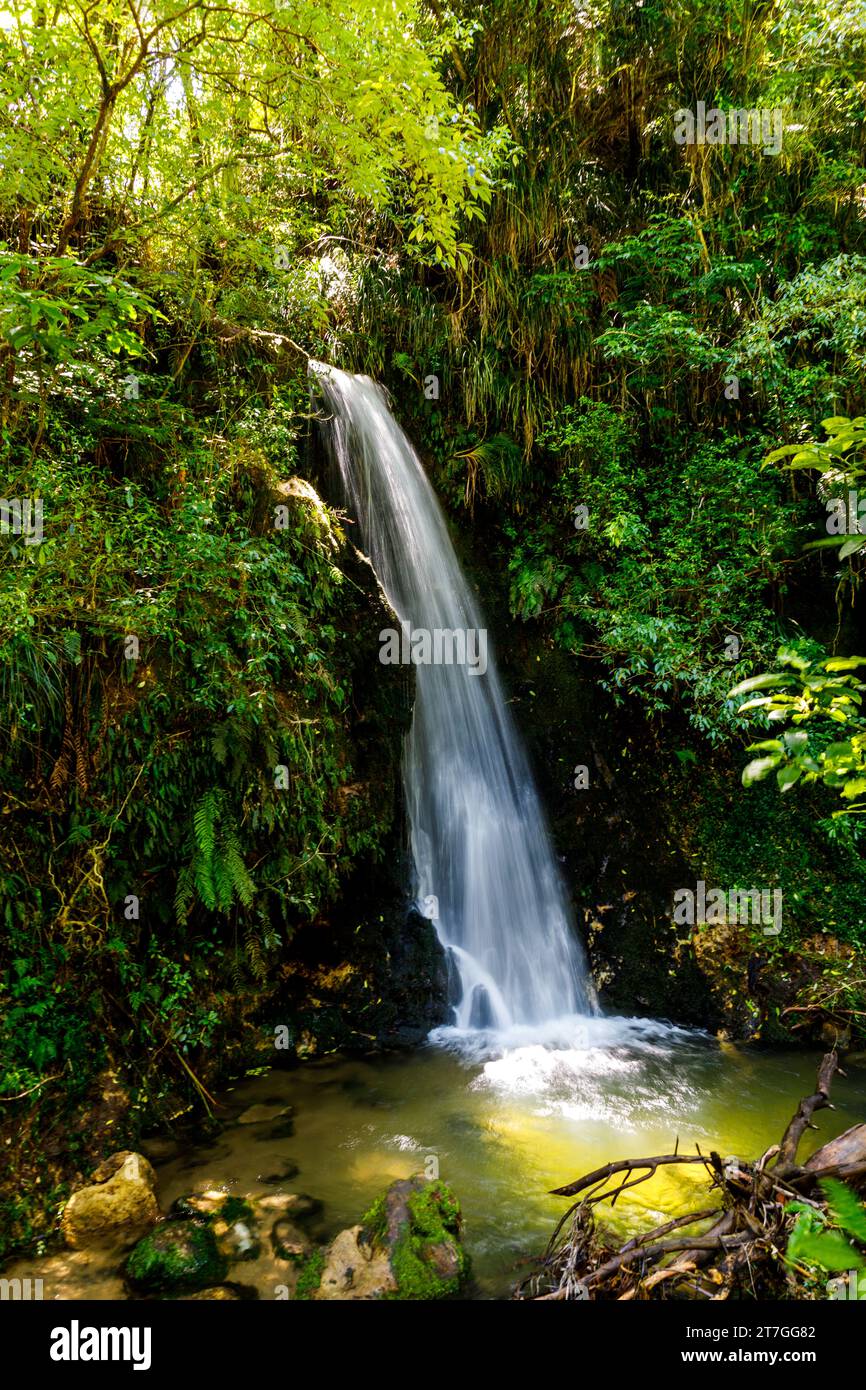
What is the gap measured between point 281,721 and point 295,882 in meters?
1.20

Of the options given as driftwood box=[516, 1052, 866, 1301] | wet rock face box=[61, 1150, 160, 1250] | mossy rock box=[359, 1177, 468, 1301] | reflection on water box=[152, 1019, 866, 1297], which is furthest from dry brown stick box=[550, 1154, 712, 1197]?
wet rock face box=[61, 1150, 160, 1250]

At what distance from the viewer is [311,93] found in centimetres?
433

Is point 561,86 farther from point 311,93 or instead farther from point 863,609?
point 863,609

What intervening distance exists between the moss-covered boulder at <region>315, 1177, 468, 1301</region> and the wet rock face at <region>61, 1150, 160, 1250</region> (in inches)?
39.9

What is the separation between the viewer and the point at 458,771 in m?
6.83

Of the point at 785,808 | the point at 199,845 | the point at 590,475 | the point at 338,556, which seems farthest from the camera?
the point at 590,475

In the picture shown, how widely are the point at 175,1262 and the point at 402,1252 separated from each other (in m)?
1.08

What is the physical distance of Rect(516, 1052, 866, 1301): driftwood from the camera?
224 cm

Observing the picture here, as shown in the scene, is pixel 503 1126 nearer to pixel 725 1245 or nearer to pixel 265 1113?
pixel 265 1113

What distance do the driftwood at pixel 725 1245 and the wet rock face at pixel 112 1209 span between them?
199 centimetres

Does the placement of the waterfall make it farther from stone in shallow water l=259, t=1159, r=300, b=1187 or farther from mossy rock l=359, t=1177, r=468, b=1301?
mossy rock l=359, t=1177, r=468, b=1301

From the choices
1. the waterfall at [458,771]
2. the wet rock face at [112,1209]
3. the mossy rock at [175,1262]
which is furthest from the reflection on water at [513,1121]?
the waterfall at [458,771]
